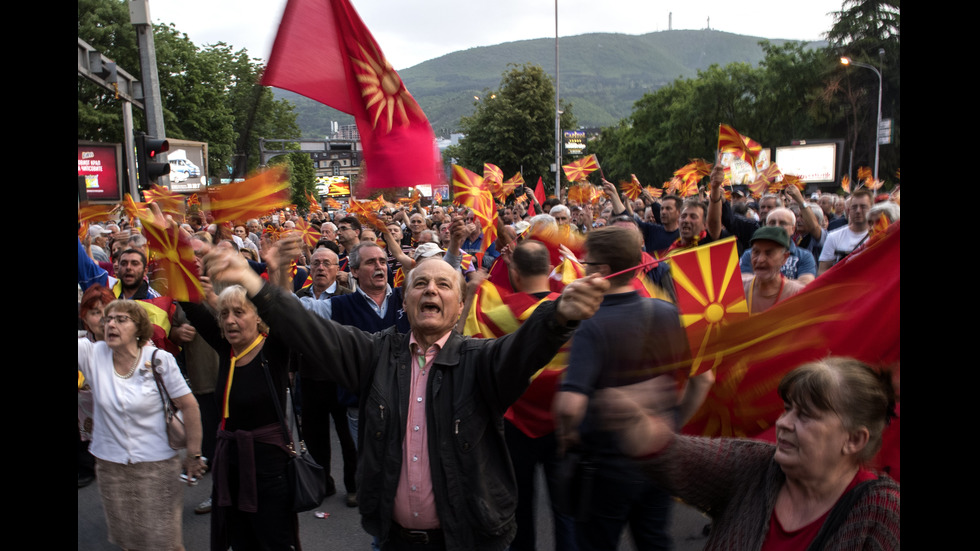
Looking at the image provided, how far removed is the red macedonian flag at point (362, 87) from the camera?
11.3ft

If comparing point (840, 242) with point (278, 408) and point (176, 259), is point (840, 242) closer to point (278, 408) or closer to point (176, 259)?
point (278, 408)

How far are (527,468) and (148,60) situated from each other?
9.58 meters

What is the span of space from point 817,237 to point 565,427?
5.03 metres

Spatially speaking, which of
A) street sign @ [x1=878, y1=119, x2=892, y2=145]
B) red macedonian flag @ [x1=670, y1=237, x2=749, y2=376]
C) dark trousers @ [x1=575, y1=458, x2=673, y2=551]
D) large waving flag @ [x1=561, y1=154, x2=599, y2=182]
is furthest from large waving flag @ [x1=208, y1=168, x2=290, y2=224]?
street sign @ [x1=878, y1=119, x2=892, y2=145]

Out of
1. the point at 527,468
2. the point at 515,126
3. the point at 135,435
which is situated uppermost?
the point at 515,126

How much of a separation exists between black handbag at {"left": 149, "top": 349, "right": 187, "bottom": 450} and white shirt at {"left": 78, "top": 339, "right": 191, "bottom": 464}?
19mm

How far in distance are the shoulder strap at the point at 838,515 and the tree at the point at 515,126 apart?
97.3 feet

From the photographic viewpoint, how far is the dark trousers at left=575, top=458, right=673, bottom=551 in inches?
120

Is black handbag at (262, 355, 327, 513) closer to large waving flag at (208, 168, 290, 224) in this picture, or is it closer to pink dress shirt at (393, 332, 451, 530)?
large waving flag at (208, 168, 290, 224)

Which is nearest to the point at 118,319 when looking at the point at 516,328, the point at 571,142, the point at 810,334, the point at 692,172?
the point at 516,328

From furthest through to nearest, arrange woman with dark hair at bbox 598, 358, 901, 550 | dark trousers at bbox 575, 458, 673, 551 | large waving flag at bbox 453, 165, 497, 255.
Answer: large waving flag at bbox 453, 165, 497, 255 < dark trousers at bbox 575, 458, 673, 551 < woman with dark hair at bbox 598, 358, 901, 550

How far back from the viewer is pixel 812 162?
3697 centimetres

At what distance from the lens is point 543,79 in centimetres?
3781
